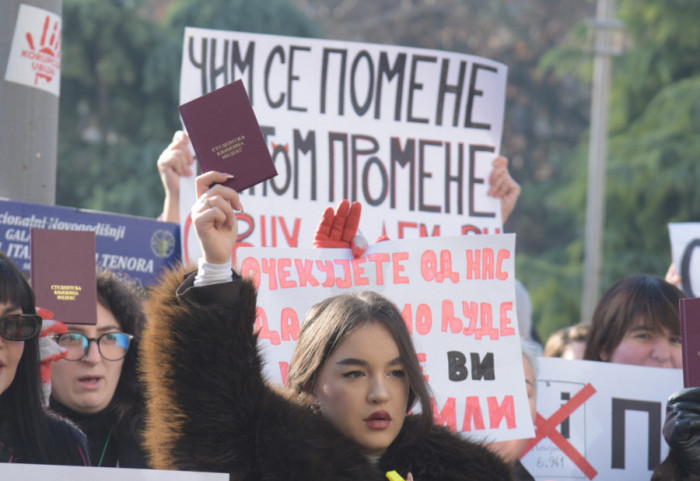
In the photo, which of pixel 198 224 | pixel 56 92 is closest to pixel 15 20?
pixel 56 92

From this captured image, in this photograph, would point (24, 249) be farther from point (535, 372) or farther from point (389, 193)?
point (535, 372)

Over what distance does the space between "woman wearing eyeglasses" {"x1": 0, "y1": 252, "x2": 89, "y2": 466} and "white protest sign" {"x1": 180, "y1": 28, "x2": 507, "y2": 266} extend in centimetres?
169

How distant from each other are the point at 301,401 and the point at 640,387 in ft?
6.17

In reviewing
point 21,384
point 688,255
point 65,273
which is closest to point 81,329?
point 65,273

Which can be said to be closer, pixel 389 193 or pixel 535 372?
pixel 535 372

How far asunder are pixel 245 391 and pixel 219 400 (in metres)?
0.07

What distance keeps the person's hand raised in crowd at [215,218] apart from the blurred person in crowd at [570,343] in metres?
2.89

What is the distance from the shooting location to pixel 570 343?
5.68 meters

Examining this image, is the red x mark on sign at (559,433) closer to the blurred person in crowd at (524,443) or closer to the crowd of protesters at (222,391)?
the blurred person in crowd at (524,443)

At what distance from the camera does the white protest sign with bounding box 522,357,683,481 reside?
4.46 m

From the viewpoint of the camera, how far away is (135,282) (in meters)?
4.46

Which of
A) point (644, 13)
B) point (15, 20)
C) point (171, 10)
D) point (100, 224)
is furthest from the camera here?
point (644, 13)

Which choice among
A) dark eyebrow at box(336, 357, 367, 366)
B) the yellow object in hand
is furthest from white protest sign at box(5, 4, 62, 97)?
the yellow object in hand

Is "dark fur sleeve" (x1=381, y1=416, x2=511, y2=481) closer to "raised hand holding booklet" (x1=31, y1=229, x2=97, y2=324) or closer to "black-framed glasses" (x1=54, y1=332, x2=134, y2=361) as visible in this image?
"raised hand holding booklet" (x1=31, y1=229, x2=97, y2=324)
